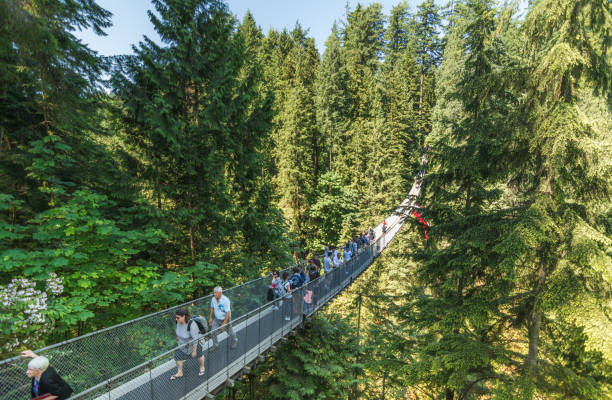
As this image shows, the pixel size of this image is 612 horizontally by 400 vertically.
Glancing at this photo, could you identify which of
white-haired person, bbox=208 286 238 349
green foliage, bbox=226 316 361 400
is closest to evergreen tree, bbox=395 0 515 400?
green foliage, bbox=226 316 361 400

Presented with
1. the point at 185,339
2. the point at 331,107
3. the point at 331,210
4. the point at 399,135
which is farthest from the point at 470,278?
the point at 331,107

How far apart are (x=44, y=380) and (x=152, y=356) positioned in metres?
2.02

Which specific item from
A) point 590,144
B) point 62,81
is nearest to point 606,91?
point 590,144

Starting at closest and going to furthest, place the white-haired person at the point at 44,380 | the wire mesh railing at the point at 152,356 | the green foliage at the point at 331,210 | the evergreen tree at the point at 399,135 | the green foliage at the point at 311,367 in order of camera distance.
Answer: the white-haired person at the point at 44,380 → the wire mesh railing at the point at 152,356 → the green foliage at the point at 311,367 → the evergreen tree at the point at 399,135 → the green foliage at the point at 331,210

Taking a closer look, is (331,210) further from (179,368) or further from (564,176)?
(179,368)

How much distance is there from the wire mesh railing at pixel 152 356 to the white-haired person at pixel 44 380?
201mm

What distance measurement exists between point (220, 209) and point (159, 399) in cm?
440

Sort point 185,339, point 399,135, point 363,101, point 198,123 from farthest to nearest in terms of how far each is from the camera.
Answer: point 363,101 → point 399,135 → point 198,123 → point 185,339

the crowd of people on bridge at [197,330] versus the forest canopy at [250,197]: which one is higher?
the forest canopy at [250,197]

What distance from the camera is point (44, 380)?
2.97 meters

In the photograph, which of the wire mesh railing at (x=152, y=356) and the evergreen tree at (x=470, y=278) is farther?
the evergreen tree at (x=470, y=278)

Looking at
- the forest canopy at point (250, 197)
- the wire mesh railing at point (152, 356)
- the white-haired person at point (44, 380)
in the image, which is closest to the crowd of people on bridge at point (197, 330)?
the white-haired person at point (44, 380)

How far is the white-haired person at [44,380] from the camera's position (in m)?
2.87

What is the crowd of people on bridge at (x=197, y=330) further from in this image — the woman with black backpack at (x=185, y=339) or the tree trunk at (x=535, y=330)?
the tree trunk at (x=535, y=330)
